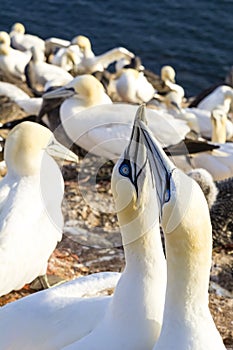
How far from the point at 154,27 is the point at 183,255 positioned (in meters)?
15.0

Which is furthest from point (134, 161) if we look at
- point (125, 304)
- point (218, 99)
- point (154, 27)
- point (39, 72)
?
point (154, 27)

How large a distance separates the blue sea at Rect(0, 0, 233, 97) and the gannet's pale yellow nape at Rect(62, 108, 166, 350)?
1229 centimetres

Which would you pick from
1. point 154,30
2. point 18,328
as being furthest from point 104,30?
point 18,328

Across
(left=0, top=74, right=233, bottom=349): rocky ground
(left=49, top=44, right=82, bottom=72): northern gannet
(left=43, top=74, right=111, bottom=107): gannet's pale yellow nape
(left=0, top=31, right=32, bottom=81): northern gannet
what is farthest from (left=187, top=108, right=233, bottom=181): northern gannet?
(left=0, top=31, right=32, bottom=81): northern gannet

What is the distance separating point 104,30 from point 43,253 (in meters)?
13.1

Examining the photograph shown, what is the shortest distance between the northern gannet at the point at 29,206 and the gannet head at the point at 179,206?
6.15 ft

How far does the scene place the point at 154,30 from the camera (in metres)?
17.5

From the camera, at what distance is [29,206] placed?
15.8 ft

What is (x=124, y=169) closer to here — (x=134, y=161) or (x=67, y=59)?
(x=134, y=161)

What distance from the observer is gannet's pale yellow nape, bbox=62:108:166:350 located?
3.16 metres

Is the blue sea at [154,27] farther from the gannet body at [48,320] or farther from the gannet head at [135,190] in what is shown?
the gannet head at [135,190]

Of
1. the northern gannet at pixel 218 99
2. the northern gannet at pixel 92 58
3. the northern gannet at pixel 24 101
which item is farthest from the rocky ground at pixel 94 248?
the northern gannet at pixel 92 58

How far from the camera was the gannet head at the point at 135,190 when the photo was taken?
3105mm

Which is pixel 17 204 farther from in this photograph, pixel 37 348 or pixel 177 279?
pixel 177 279
